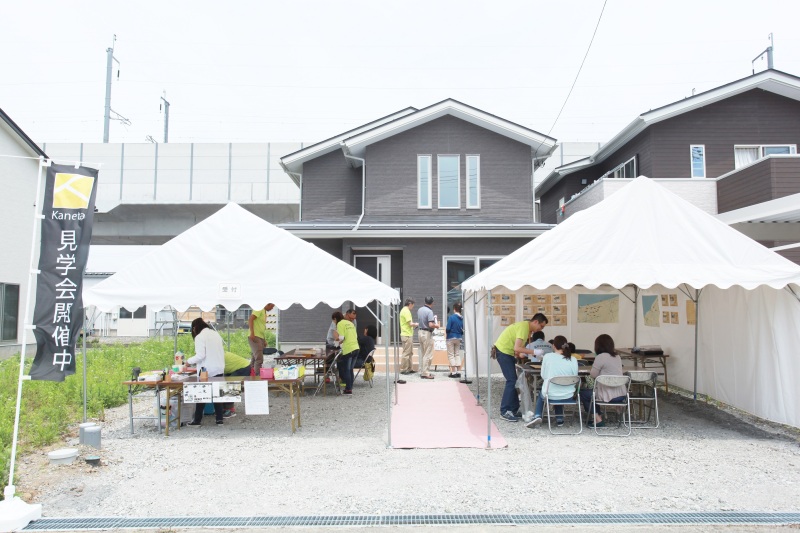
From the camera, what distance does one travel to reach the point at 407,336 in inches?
510

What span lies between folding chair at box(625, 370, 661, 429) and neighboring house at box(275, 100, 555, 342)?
6.83 m

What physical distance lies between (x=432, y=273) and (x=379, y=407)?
20.7 ft

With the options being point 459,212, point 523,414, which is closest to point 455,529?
point 523,414

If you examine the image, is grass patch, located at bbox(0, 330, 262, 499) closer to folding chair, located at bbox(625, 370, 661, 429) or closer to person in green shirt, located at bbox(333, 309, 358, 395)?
person in green shirt, located at bbox(333, 309, 358, 395)

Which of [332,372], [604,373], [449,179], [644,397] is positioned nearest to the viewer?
[604,373]

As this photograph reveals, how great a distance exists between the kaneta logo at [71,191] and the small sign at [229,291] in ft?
7.16

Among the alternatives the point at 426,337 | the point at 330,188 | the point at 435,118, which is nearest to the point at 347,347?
the point at 426,337

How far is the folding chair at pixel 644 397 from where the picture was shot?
304 inches

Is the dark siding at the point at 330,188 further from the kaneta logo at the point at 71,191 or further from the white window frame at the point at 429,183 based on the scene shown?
the kaneta logo at the point at 71,191

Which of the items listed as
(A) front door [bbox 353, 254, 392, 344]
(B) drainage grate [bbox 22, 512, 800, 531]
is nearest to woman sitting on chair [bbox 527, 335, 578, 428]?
(B) drainage grate [bbox 22, 512, 800, 531]

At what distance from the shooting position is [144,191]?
2805 cm

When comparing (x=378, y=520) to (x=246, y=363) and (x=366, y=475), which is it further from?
(x=246, y=363)

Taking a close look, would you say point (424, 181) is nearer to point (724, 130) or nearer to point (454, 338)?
point (454, 338)

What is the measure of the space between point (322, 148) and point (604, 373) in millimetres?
12208
